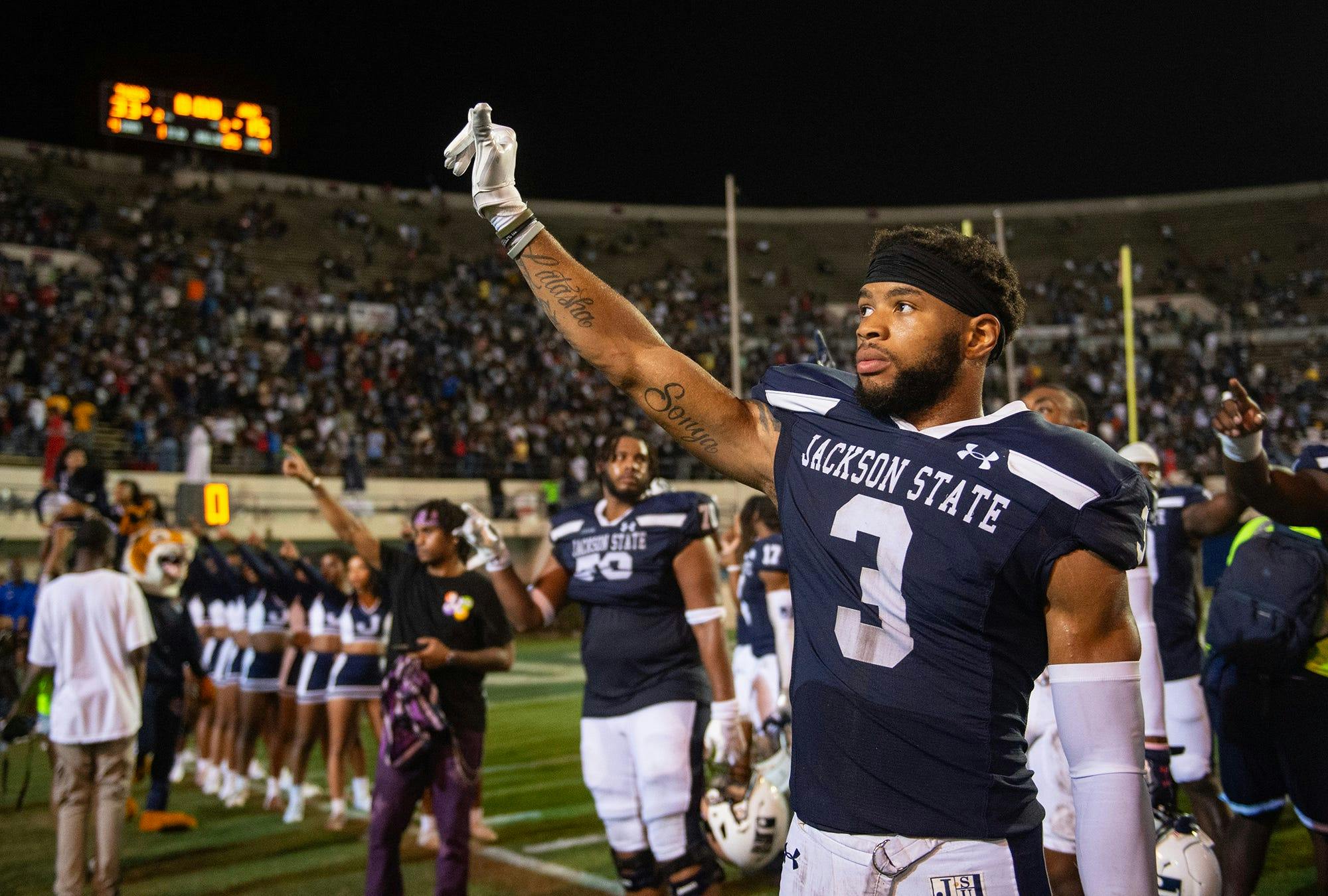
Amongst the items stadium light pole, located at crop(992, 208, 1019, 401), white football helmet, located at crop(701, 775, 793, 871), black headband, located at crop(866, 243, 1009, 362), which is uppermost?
stadium light pole, located at crop(992, 208, 1019, 401)

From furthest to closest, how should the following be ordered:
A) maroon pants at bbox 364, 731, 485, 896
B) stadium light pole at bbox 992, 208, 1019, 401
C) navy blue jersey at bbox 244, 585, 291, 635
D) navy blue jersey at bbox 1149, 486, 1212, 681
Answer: stadium light pole at bbox 992, 208, 1019, 401 → navy blue jersey at bbox 244, 585, 291, 635 → navy blue jersey at bbox 1149, 486, 1212, 681 → maroon pants at bbox 364, 731, 485, 896

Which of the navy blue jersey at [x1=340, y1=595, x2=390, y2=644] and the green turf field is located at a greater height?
the navy blue jersey at [x1=340, y1=595, x2=390, y2=644]

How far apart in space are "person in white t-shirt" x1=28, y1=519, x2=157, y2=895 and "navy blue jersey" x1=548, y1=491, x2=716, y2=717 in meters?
2.53

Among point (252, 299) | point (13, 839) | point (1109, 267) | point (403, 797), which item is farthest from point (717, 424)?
point (1109, 267)

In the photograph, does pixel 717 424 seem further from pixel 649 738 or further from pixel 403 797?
pixel 403 797

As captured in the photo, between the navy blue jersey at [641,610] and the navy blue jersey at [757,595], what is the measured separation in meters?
1.99

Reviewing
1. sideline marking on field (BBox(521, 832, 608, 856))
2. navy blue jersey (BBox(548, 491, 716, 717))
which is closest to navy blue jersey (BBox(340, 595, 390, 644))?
sideline marking on field (BBox(521, 832, 608, 856))

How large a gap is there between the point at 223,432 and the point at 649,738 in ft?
59.2

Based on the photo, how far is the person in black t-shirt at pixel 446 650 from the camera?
16.9 feet

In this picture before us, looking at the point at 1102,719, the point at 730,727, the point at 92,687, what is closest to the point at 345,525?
the point at 92,687

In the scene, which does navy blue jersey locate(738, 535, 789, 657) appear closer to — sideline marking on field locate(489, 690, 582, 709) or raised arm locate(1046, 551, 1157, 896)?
raised arm locate(1046, 551, 1157, 896)

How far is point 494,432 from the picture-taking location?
25.3m

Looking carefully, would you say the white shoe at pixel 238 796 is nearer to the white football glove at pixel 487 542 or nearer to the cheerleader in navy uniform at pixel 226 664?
the cheerleader in navy uniform at pixel 226 664

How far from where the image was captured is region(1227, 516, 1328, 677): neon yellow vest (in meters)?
4.21
